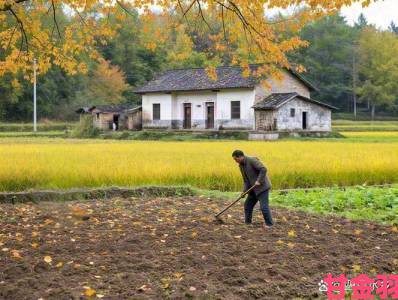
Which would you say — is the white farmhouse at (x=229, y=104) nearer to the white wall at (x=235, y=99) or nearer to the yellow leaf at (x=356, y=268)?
the white wall at (x=235, y=99)

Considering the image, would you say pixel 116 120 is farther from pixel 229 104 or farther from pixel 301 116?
pixel 301 116

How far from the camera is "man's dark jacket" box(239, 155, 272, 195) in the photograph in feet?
27.4

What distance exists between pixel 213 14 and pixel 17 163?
794cm

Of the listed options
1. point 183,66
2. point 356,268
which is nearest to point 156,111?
point 183,66

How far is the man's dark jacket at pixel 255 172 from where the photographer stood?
835 cm

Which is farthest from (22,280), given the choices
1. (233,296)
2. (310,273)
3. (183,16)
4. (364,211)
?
(364,211)

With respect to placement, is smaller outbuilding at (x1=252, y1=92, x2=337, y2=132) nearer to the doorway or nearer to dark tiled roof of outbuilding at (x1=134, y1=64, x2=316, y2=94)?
dark tiled roof of outbuilding at (x1=134, y1=64, x2=316, y2=94)

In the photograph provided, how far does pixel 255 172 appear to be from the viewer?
335 inches

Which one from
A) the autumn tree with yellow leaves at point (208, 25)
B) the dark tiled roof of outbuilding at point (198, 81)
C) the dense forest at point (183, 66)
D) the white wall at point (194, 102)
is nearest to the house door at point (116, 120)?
the dark tiled roof of outbuilding at point (198, 81)

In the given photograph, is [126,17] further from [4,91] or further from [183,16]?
→ [4,91]

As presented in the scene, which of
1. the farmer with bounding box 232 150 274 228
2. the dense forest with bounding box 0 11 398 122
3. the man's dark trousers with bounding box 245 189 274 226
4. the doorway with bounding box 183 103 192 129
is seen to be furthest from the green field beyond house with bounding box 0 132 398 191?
the dense forest with bounding box 0 11 398 122

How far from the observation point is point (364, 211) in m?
10.5

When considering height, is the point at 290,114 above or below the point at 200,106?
below

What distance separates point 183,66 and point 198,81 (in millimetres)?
17583
